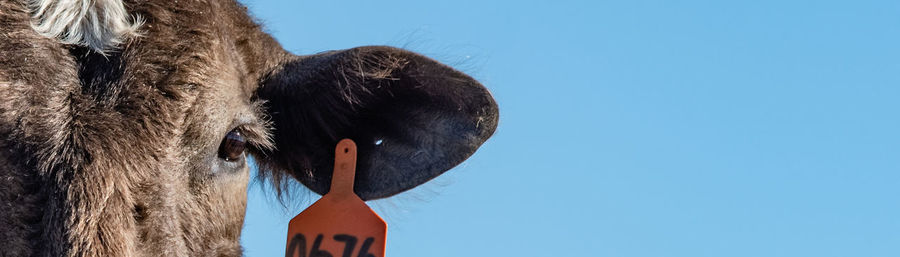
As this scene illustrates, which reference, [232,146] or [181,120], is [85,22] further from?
[232,146]

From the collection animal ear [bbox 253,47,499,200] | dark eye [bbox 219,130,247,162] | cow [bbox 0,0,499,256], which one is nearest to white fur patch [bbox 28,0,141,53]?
cow [bbox 0,0,499,256]

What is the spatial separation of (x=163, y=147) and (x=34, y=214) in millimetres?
543

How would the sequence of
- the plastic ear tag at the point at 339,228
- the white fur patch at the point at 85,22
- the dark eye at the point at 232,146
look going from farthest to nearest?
the plastic ear tag at the point at 339,228, the dark eye at the point at 232,146, the white fur patch at the point at 85,22

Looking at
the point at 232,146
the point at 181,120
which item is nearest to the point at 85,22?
the point at 181,120

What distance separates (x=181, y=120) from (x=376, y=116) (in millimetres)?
1170

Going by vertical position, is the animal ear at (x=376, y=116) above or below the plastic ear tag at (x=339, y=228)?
above

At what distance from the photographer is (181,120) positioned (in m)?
4.15

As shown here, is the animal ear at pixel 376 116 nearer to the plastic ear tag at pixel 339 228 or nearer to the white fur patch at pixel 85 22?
the plastic ear tag at pixel 339 228

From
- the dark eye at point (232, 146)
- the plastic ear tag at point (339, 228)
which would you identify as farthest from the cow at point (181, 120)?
the plastic ear tag at point (339, 228)

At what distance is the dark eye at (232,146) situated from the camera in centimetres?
456

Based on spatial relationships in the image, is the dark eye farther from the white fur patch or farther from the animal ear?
the white fur patch

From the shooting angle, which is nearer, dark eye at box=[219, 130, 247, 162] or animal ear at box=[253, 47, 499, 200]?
dark eye at box=[219, 130, 247, 162]

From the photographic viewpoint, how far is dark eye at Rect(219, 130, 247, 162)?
456cm

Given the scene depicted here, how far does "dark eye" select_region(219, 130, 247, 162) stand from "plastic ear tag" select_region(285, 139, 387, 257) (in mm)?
416
